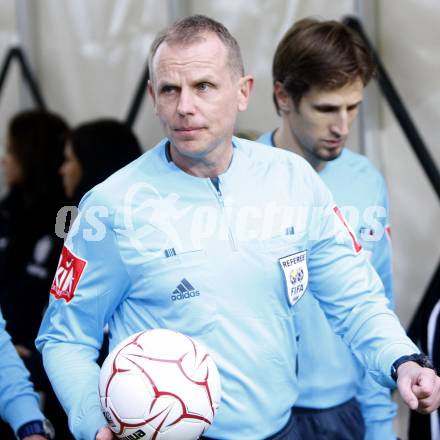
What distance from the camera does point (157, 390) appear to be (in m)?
2.40

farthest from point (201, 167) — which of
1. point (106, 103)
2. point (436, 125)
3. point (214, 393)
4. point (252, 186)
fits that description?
point (106, 103)

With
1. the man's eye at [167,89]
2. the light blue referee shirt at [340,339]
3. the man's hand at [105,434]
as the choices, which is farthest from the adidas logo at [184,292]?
the light blue referee shirt at [340,339]

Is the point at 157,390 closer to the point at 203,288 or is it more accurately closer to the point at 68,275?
the point at 203,288

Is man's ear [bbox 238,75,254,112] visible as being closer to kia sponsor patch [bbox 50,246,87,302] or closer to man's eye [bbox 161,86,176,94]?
man's eye [bbox 161,86,176,94]

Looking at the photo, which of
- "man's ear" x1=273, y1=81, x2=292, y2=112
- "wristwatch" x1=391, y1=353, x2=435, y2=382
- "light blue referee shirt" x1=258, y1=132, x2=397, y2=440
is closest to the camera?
"wristwatch" x1=391, y1=353, x2=435, y2=382

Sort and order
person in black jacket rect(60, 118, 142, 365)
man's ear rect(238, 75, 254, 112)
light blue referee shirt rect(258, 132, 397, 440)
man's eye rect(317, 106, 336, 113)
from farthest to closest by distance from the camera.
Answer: person in black jacket rect(60, 118, 142, 365), man's eye rect(317, 106, 336, 113), light blue referee shirt rect(258, 132, 397, 440), man's ear rect(238, 75, 254, 112)

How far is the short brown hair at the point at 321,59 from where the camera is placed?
362 cm

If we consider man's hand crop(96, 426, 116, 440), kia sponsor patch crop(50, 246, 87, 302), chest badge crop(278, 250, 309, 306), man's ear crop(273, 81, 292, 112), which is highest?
man's ear crop(273, 81, 292, 112)

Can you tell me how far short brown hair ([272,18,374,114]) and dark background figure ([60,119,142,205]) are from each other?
1159 millimetres

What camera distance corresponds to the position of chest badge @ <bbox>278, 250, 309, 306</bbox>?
2.72 metres

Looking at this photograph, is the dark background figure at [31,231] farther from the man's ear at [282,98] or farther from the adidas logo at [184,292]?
the adidas logo at [184,292]

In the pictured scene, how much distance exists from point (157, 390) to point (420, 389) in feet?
2.17

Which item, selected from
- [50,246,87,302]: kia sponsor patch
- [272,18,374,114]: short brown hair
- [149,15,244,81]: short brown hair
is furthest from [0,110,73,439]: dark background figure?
[149,15,244,81]: short brown hair

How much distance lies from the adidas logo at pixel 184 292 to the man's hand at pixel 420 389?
610 mm
